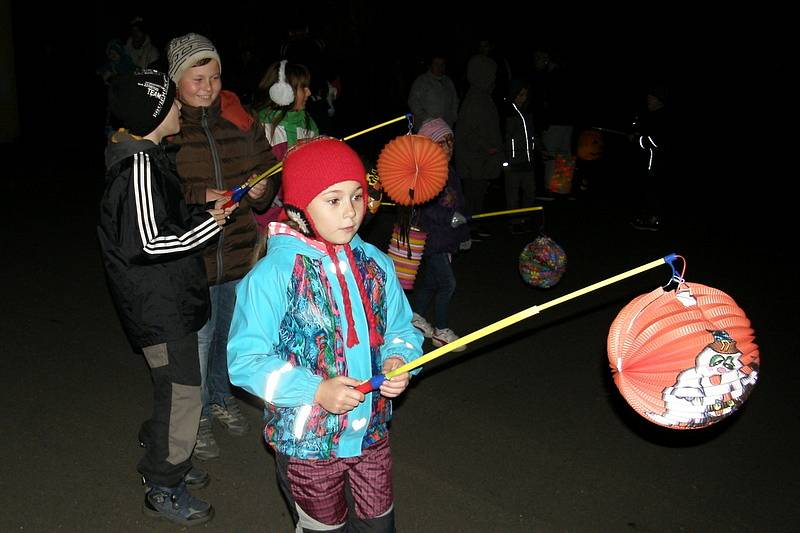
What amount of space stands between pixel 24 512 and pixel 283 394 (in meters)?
2.02

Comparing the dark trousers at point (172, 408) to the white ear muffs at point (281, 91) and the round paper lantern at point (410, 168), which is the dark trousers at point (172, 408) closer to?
the round paper lantern at point (410, 168)

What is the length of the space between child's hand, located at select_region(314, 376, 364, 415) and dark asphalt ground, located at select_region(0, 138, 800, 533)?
1.54 m

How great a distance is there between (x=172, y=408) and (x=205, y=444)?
85 cm

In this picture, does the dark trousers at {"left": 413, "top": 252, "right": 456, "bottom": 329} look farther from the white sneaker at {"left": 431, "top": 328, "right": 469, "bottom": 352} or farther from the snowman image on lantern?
the snowman image on lantern

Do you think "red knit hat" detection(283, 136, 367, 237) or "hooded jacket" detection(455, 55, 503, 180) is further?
"hooded jacket" detection(455, 55, 503, 180)

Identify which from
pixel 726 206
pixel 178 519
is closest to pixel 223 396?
pixel 178 519

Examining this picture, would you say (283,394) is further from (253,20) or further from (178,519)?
(253,20)

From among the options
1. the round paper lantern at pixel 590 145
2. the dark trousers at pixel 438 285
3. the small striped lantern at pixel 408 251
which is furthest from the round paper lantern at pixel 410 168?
the round paper lantern at pixel 590 145

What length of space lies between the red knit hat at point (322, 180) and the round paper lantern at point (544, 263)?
9.58 ft

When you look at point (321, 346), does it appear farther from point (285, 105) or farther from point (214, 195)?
point (285, 105)

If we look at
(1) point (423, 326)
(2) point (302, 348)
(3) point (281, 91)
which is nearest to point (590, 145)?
(1) point (423, 326)

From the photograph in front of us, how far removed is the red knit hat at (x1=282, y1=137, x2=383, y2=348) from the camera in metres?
2.47

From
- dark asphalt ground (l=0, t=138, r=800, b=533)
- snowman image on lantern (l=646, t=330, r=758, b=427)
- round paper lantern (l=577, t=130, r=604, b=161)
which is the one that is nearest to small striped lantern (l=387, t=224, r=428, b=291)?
dark asphalt ground (l=0, t=138, r=800, b=533)

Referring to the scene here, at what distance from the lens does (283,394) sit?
7.85ft
